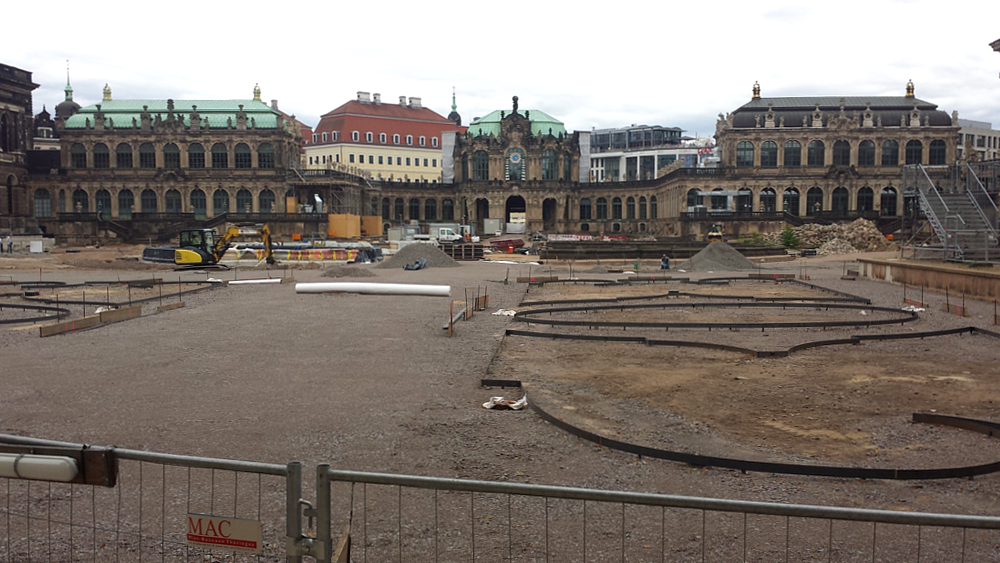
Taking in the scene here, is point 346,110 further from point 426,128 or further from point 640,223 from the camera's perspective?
point 640,223

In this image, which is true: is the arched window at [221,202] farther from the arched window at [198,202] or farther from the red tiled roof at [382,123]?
the red tiled roof at [382,123]

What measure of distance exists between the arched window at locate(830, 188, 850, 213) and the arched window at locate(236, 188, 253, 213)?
7574cm

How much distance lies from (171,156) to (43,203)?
17814mm

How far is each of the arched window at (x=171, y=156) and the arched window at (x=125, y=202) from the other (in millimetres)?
6209

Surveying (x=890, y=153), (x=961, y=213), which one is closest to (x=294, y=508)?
(x=961, y=213)

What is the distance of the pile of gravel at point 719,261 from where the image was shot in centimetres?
5581

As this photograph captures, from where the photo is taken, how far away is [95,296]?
36125mm

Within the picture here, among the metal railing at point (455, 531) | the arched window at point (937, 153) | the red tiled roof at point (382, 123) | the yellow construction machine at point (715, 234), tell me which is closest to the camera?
the metal railing at point (455, 531)

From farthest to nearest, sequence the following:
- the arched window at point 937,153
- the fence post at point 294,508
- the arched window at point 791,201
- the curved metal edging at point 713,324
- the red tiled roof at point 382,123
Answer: the red tiled roof at point 382,123 → the arched window at point 791,201 → the arched window at point 937,153 → the curved metal edging at point 713,324 → the fence post at point 294,508

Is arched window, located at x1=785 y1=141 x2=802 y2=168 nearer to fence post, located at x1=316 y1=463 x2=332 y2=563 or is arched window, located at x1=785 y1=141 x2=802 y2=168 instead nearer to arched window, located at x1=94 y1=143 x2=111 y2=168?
arched window, located at x1=94 y1=143 x2=111 y2=168

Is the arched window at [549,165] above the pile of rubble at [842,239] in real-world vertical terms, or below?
above

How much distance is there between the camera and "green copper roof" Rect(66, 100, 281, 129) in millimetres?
102188

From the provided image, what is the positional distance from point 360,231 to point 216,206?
1955cm

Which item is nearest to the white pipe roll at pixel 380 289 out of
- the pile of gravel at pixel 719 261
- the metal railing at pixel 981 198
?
the pile of gravel at pixel 719 261
